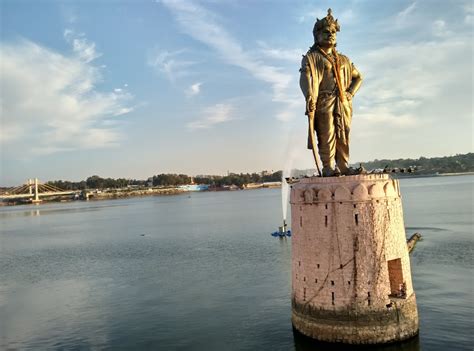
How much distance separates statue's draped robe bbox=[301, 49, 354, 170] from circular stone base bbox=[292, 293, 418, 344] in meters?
5.37

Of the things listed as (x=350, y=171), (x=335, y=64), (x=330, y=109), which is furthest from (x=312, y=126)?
(x=335, y=64)

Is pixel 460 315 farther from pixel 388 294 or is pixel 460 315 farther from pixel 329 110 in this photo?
pixel 329 110

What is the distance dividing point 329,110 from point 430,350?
9.38 meters

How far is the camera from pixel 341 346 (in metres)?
15.4

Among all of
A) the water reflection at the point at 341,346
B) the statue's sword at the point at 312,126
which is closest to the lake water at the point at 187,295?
the water reflection at the point at 341,346

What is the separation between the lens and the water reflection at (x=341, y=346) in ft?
50.3

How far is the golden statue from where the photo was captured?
16969 mm

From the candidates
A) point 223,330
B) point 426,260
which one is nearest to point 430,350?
point 223,330

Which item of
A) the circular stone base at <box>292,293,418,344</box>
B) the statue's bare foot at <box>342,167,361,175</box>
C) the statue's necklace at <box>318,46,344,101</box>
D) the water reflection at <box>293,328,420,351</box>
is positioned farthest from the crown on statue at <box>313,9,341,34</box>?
the water reflection at <box>293,328,420,351</box>

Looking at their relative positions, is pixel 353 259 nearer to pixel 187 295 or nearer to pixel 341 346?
pixel 341 346

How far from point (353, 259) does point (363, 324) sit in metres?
2.12

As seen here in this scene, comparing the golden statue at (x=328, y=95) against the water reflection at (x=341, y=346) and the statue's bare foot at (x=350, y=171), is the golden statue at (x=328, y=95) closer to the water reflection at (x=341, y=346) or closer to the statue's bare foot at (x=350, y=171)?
the statue's bare foot at (x=350, y=171)

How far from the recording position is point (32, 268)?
41875mm

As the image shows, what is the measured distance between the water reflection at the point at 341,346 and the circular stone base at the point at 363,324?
0.56ft
